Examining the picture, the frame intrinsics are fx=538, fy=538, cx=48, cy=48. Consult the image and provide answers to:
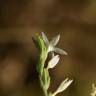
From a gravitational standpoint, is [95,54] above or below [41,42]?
below

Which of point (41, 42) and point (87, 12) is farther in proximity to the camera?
point (87, 12)

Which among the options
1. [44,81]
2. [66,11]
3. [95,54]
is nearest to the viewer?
[44,81]

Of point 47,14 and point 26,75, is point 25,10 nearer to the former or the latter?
point 47,14

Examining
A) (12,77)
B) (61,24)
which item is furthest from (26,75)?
(61,24)

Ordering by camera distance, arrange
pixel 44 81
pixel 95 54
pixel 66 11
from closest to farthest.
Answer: pixel 44 81
pixel 95 54
pixel 66 11

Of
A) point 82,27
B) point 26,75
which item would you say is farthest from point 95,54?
point 26,75

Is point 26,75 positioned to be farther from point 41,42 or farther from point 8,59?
point 41,42
